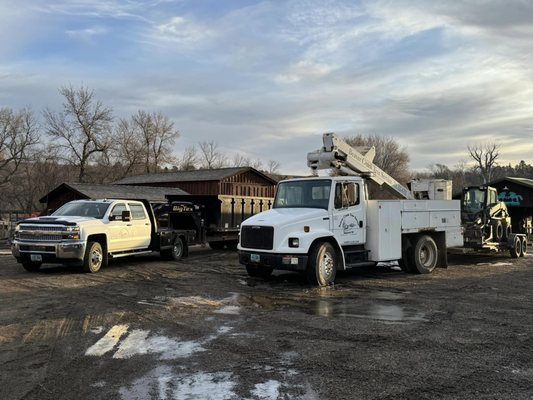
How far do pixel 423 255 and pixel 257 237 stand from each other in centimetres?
563

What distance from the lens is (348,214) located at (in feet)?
40.3

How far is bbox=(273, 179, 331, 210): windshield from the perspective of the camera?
12.2 metres

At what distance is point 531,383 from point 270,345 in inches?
121

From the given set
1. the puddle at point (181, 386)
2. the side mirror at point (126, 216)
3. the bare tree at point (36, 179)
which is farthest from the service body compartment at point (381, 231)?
the bare tree at point (36, 179)

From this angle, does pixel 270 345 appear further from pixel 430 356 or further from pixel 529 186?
pixel 529 186

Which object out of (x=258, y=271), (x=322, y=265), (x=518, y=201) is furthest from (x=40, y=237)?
(x=518, y=201)

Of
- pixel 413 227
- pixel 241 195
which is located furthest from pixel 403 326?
pixel 241 195

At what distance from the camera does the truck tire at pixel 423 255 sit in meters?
13.9

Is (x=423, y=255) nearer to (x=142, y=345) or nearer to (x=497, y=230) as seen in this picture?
(x=497, y=230)

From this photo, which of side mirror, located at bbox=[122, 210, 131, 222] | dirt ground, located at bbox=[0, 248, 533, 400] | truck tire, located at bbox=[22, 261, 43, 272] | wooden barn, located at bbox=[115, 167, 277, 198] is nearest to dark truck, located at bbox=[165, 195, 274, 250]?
wooden barn, located at bbox=[115, 167, 277, 198]

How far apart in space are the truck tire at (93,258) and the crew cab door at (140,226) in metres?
1.54

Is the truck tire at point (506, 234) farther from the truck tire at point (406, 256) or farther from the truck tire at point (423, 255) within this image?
the truck tire at point (406, 256)

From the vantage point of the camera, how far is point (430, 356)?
6023mm

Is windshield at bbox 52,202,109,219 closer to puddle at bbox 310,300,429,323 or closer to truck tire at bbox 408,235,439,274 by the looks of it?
puddle at bbox 310,300,429,323
